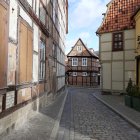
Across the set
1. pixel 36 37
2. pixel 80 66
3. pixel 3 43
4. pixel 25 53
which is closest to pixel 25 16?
pixel 25 53

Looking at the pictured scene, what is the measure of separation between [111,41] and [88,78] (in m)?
30.7

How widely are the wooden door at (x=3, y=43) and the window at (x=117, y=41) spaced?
68.8ft

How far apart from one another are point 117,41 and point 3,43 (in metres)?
21.5

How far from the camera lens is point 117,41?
92.7ft

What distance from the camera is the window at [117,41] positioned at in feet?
91.9

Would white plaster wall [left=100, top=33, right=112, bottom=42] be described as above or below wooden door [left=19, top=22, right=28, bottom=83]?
above

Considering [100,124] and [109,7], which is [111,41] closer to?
[109,7]

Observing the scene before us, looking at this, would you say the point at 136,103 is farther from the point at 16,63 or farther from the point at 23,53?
the point at 16,63

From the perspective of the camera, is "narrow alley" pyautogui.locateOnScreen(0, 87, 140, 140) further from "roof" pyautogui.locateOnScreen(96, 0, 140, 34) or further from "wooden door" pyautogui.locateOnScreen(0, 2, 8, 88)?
"roof" pyautogui.locateOnScreen(96, 0, 140, 34)

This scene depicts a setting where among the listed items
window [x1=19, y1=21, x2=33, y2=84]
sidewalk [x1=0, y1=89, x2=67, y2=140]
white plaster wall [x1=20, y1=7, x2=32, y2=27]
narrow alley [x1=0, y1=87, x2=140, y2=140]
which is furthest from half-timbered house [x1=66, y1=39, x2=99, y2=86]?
white plaster wall [x1=20, y1=7, x2=32, y2=27]

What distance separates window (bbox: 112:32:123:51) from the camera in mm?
28000

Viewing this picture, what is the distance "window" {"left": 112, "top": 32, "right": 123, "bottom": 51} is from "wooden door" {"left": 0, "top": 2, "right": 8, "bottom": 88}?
20960mm

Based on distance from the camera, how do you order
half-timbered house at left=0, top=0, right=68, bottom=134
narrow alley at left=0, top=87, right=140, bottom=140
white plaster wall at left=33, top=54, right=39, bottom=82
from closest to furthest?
1. half-timbered house at left=0, top=0, right=68, bottom=134
2. narrow alley at left=0, top=87, right=140, bottom=140
3. white plaster wall at left=33, top=54, right=39, bottom=82

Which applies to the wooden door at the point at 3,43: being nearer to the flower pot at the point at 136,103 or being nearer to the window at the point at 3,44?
the window at the point at 3,44
